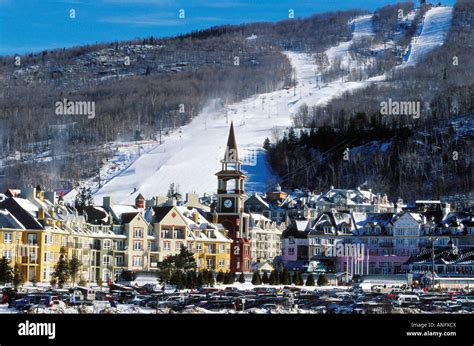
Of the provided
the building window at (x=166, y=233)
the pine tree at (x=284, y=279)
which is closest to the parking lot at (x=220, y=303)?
the pine tree at (x=284, y=279)

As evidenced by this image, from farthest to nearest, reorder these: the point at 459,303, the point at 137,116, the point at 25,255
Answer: the point at 137,116
the point at 25,255
the point at 459,303

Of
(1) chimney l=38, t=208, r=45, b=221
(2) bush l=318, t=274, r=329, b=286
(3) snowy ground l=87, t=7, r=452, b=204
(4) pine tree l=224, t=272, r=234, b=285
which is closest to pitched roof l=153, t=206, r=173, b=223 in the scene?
(4) pine tree l=224, t=272, r=234, b=285

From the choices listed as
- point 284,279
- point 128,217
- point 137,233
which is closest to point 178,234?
point 137,233

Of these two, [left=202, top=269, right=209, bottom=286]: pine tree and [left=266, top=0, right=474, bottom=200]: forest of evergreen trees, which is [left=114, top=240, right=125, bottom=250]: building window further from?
[left=266, top=0, right=474, bottom=200]: forest of evergreen trees

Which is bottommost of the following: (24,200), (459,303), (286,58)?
(459,303)

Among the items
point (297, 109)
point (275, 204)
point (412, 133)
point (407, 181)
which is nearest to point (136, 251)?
point (275, 204)

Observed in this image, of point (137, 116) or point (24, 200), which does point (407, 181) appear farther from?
point (24, 200)

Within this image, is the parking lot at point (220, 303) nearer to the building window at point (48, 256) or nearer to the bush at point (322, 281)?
the building window at point (48, 256)

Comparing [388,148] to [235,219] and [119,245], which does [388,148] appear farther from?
[119,245]

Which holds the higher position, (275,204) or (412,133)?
(412,133)
